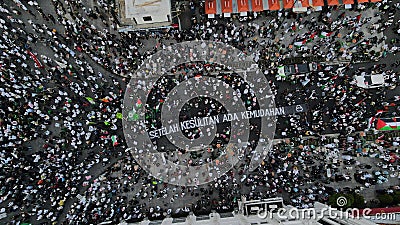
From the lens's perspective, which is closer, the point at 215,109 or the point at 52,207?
the point at 52,207

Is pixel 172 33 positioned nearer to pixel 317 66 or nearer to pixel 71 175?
pixel 317 66

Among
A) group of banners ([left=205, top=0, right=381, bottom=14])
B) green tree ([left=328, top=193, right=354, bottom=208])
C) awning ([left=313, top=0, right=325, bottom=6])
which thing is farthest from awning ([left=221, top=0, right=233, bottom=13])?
green tree ([left=328, top=193, right=354, bottom=208])

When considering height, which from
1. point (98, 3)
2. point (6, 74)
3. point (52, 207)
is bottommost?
point (52, 207)

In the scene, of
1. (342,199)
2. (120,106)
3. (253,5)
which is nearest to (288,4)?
(253,5)

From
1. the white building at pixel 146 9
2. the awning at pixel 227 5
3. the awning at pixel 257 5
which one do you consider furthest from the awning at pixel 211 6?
the white building at pixel 146 9

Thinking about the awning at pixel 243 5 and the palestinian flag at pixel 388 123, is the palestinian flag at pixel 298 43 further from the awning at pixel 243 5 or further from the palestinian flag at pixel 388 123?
the palestinian flag at pixel 388 123

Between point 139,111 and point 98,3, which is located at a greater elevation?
point 98,3

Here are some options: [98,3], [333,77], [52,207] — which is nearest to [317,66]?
[333,77]
